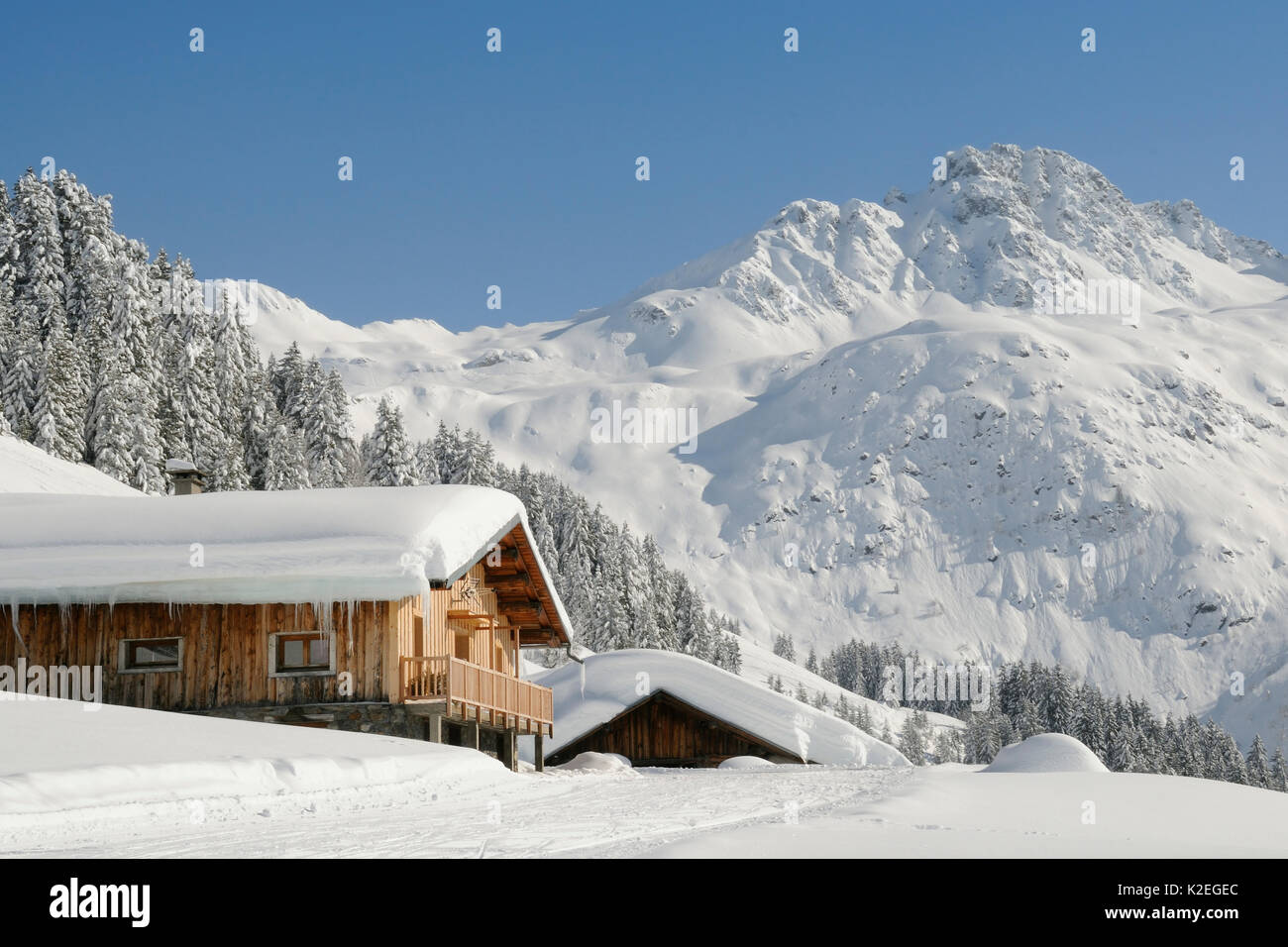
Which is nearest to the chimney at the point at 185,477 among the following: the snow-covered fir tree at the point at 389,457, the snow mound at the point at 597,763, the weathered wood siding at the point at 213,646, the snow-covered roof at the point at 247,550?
the snow-covered roof at the point at 247,550

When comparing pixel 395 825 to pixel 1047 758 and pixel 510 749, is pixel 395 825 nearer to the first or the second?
pixel 1047 758

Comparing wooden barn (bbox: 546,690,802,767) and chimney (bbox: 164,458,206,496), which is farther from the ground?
chimney (bbox: 164,458,206,496)

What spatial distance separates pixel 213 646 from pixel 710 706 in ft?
68.8

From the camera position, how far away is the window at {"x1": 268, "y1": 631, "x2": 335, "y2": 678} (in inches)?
888

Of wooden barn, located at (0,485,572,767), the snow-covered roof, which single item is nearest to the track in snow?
the snow-covered roof

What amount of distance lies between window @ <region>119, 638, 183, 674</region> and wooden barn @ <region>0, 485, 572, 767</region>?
0.08ft

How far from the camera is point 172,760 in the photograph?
11172 millimetres

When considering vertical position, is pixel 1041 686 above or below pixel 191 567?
below

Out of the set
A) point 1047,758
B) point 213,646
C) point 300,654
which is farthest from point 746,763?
point 213,646

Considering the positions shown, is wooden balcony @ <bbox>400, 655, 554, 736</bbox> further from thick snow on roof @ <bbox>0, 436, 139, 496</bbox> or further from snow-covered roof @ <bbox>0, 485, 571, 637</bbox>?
thick snow on roof @ <bbox>0, 436, 139, 496</bbox>

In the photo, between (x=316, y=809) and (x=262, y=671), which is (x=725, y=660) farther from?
(x=316, y=809)

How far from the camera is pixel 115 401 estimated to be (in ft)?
203
